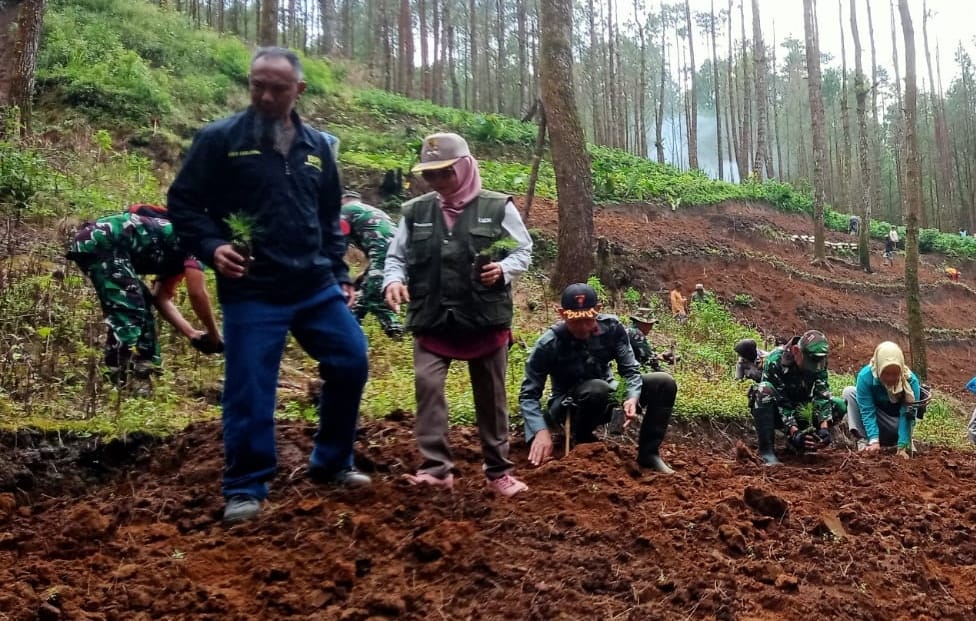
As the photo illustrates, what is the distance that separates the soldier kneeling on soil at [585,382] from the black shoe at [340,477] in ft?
4.10

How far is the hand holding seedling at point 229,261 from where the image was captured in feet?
9.49

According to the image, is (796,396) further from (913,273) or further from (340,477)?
(913,273)

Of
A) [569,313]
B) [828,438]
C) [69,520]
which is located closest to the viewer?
[69,520]

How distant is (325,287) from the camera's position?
3271mm

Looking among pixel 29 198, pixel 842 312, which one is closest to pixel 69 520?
pixel 29 198

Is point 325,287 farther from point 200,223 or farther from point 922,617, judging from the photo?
point 922,617

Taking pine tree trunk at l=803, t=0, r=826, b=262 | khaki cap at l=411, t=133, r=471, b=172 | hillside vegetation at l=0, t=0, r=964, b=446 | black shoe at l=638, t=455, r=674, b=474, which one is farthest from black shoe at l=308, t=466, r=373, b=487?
pine tree trunk at l=803, t=0, r=826, b=262

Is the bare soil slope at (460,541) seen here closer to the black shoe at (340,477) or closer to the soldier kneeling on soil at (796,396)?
the black shoe at (340,477)

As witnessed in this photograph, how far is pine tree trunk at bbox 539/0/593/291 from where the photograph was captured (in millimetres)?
9547

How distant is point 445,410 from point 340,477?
1.82ft

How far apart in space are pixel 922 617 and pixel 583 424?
238cm

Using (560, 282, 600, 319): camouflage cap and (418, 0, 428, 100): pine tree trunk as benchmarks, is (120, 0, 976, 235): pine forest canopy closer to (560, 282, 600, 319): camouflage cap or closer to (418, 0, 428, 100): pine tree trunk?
(418, 0, 428, 100): pine tree trunk

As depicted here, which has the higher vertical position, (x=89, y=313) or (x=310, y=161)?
(x=310, y=161)

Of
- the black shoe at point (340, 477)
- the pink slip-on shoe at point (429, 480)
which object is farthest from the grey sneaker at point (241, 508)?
the pink slip-on shoe at point (429, 480)
